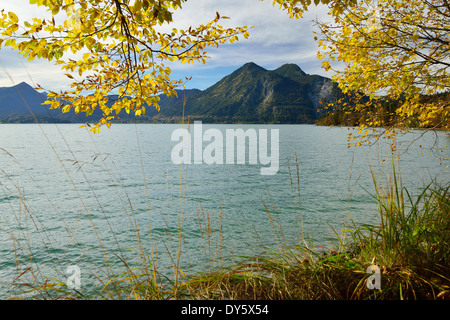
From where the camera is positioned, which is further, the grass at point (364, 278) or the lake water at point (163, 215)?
the lake water at point (163, 215)

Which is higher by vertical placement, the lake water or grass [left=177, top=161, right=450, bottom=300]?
grass [left=177, top=161, right=450, bottom=300]

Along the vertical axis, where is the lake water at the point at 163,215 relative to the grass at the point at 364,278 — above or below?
below

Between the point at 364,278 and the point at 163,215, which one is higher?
the point at 364,278

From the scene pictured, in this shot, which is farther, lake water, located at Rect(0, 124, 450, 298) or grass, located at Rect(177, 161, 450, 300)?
lake water, located at Rect(0, 124, 450, 298)

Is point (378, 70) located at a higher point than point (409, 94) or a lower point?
higher

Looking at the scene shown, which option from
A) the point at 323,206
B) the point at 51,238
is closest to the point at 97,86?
the point at 51,238

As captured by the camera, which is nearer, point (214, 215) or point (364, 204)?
point (214, 215)

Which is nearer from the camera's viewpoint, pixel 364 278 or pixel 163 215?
pixel 364 278

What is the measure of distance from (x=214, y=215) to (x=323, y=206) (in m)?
4.55

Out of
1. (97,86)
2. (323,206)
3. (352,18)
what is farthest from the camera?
(323,206)

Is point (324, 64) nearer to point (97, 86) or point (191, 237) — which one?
point (97, 86)

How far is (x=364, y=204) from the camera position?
11430 mm

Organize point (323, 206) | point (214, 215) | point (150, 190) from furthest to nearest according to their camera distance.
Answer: point (150, 190) < point (323, 206) < point (214, 215)
